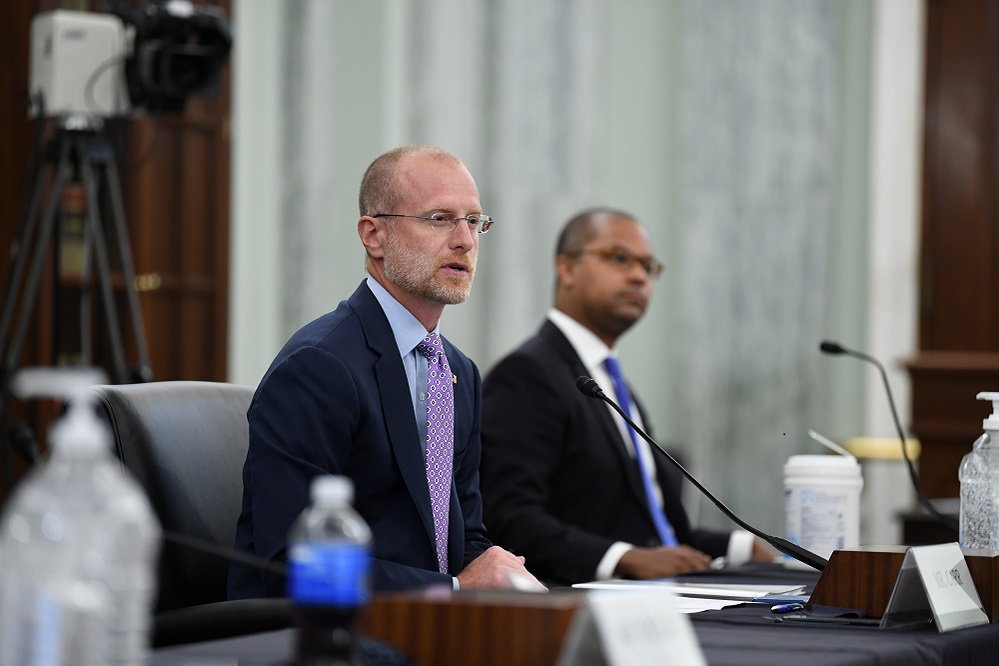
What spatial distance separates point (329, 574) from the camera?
3.38 feet

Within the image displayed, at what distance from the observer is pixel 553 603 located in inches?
45.4

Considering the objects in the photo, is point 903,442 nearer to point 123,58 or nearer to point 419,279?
point 419,279

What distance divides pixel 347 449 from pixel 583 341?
127 centimetres

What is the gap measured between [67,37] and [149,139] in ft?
2.55

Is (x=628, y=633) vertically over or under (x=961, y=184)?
under

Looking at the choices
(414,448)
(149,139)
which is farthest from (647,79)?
(414,448)

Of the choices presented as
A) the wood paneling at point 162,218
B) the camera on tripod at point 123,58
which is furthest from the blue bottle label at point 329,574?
the wood paneling at point 162,218

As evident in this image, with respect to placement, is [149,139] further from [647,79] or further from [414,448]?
[414,448]

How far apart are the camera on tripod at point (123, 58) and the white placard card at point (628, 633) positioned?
3.11 metres

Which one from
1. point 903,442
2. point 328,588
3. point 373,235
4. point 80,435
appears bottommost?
point 903,442

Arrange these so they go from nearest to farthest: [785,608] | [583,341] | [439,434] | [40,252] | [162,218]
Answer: [785,608]
[439,434]
[583,341]
[40,252]
[162,218]

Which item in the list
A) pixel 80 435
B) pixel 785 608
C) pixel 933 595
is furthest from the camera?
pixel 785 608

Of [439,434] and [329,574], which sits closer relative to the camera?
[329,574]

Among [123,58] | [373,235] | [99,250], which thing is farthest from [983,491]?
[123,58]
